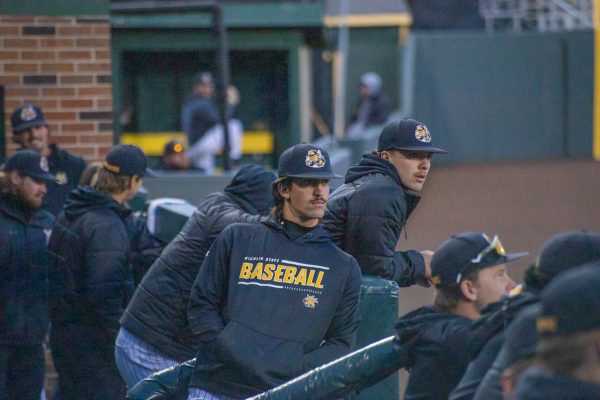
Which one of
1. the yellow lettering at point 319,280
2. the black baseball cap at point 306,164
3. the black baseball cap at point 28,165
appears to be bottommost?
the yellow lettering at point 319,280

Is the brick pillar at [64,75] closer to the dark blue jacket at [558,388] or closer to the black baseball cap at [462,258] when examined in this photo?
the black baseball cap at [462,258]

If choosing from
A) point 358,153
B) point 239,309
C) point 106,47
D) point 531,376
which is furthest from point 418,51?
point 531,376

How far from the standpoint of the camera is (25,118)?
862 cm

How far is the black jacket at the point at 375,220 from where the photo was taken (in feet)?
18.9

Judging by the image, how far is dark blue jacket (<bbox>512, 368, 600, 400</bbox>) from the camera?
3.10 m

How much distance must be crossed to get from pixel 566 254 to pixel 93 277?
3.59 meters

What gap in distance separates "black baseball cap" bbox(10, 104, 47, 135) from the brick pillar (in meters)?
0.50

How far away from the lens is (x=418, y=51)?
26.5 meters

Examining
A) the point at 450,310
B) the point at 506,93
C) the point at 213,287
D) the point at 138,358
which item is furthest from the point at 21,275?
the point at 506,93

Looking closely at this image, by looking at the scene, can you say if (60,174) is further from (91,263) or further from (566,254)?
(566,254)

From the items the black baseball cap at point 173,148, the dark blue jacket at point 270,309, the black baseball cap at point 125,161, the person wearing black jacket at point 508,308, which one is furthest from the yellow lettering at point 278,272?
the black baseball cap at point 173,148

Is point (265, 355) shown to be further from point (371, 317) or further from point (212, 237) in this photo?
point (212, 237)

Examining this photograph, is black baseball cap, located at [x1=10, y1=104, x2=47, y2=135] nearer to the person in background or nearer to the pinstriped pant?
the pinstriped pant

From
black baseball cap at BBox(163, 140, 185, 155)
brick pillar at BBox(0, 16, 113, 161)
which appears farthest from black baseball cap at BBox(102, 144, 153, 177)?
black baseball cap at BBox(163, 140, 185, 155)
